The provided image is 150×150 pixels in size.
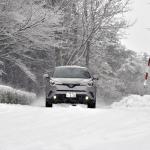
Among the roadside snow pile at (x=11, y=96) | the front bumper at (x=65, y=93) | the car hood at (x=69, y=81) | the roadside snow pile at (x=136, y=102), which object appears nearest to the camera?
the front bumper at (x=65, y=93)

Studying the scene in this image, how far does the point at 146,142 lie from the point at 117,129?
172cm

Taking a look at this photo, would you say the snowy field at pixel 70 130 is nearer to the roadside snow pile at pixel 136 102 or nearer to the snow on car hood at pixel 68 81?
the snow on car hood at pixel 68 81

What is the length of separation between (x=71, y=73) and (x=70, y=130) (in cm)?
859

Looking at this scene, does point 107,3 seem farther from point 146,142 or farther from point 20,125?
point 146,142

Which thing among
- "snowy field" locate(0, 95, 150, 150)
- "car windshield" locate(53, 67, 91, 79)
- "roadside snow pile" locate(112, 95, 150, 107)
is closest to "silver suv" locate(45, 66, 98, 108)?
"car windshield" locate(53, 67, 91, 79)

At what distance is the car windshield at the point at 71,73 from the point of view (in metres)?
17.0

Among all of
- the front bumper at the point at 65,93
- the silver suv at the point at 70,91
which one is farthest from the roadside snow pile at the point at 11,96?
the front bumper at the point at 65,93

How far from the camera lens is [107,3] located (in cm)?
3441

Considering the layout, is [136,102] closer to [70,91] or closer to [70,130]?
[70,91]

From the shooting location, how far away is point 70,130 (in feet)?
28.7

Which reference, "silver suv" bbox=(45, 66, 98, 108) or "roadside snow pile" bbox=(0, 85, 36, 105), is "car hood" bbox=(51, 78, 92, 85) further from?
"roadside snow pile" bbox=(0, 85, 36, 105)

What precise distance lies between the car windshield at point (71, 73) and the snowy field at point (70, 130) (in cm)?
461

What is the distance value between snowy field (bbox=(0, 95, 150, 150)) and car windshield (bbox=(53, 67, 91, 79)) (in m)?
4.61

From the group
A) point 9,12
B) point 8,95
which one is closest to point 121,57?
point 9,12
